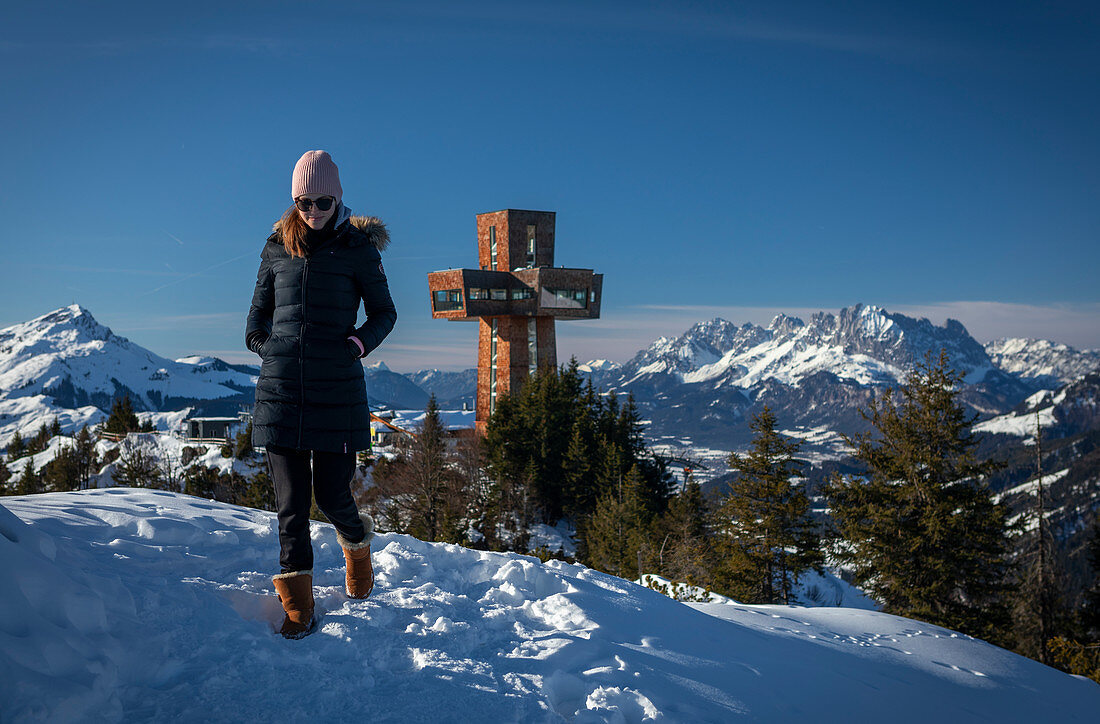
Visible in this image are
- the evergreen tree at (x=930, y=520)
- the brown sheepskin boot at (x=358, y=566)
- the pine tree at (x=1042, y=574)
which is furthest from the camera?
the pine tree at (x=1042, y=574)

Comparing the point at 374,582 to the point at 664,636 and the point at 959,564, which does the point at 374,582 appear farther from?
the point at 959,564

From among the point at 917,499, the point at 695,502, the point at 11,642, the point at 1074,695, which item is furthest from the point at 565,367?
the point at 11,642

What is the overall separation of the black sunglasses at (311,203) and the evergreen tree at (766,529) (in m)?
29.9

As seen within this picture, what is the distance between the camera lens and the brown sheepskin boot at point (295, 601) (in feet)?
14.1

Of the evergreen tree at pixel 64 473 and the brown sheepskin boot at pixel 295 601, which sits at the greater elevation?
the brown sheepskin boot at pixel 295 601

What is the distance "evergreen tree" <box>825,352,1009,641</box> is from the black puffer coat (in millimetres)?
25057

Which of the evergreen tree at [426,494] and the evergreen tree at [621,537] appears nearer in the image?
the evergreen tree at [621,537]

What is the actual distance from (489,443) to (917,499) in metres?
30.0

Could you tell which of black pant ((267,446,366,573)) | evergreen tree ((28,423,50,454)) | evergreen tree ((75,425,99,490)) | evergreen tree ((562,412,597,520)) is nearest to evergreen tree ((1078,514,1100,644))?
evergreen tree ((562,412,597,520))

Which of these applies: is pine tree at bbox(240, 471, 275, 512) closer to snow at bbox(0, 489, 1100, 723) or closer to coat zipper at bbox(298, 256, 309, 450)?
snow at bbox(0, 489, 1100, 723)

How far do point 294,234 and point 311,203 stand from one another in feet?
0.83

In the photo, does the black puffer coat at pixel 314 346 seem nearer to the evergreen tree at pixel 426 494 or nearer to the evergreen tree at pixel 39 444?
the evergreen tree at pixel 426 494

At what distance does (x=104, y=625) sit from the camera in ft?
11.8

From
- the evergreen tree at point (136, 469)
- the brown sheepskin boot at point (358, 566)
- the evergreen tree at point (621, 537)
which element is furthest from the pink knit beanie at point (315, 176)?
the evergreen tree at point (136, 469)
